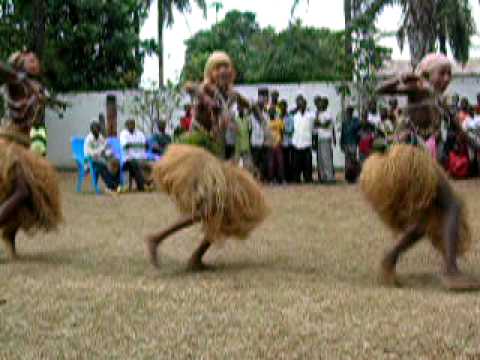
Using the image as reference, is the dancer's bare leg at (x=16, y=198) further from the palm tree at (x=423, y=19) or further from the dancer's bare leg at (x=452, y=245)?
the palm tree at (x=423, y=19)

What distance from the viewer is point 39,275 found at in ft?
17.8

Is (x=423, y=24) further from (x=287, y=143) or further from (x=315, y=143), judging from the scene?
(x=287, y=143)

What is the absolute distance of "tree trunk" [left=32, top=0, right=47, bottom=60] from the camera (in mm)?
20422

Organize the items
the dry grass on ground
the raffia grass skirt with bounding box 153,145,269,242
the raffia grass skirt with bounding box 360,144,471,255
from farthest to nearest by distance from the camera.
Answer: the raffia grass skirt with bounding box 153,145,269,242
the raffia grass skirt with bounding box 360,144,471,255
the dry grass on ground

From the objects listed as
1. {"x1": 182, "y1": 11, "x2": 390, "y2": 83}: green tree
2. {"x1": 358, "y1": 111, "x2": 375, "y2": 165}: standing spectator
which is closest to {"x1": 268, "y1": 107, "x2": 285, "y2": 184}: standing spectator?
{"x1": 358, "y1": 111, "x2": 375, "y2": 165}: standing spectator

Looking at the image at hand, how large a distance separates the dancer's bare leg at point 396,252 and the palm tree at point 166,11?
64.5 feet

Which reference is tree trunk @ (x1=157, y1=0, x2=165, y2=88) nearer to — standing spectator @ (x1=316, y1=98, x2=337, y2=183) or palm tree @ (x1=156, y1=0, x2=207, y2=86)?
palm tree @ (x1=156, y1=0, x2=207, y2=86)

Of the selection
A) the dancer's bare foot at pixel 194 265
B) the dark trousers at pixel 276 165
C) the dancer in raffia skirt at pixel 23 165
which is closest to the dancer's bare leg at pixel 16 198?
the dancer in raffia skirt at pixel 23 165

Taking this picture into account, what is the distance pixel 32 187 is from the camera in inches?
235

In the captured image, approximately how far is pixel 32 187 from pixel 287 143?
8.27 m

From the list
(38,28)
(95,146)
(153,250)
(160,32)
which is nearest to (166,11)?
(160,32)

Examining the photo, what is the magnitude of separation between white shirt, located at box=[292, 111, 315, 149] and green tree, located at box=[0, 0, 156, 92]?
29.8 feet

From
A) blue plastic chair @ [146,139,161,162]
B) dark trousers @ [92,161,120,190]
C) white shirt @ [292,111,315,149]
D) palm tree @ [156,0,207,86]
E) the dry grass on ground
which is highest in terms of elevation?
palm tree @ [156,0,207,86]

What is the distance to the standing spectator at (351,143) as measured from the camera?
548 inches
